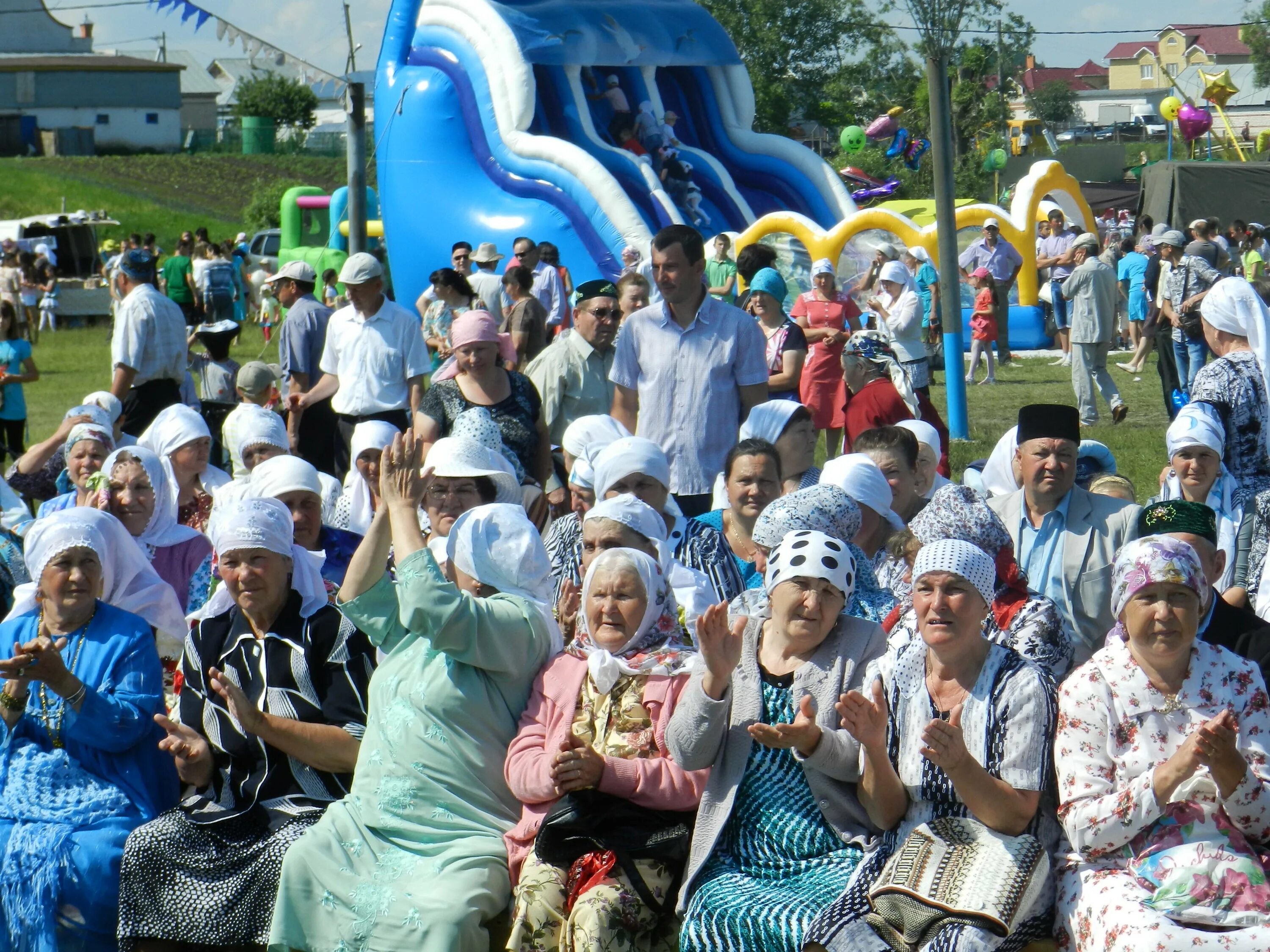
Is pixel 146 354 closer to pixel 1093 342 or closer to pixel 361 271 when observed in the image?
pixel 361 271

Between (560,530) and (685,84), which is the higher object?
(685,84)

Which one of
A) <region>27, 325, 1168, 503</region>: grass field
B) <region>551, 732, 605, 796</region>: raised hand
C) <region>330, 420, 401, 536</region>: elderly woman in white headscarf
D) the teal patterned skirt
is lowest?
<region>27, 325, 1168, 503</region>: grass field

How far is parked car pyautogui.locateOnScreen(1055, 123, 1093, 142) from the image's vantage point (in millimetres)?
52469

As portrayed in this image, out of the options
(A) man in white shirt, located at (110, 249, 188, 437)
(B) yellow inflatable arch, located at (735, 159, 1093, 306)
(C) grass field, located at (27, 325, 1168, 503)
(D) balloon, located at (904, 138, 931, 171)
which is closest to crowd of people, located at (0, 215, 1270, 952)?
(A) man in white shirt, located at (110, 249, 188, 437)

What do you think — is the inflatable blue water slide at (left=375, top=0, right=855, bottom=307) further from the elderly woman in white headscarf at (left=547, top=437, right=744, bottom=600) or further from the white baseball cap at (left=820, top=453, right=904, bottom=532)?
the white baseball cap at (left=820, top=453, right=904, bottom=532)

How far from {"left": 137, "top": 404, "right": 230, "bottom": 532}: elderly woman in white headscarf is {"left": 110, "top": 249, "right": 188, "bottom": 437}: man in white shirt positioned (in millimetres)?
2212

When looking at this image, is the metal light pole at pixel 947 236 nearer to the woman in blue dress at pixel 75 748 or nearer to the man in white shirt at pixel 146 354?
the man in white shirt at pixel 146 354

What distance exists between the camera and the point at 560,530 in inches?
215

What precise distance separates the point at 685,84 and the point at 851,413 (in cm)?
1354

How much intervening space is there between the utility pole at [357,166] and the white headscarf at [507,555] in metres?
7.65

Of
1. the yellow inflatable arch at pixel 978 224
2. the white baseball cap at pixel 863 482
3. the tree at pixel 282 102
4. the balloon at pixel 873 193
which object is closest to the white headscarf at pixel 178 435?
the white baseball cap at pixel 863 482

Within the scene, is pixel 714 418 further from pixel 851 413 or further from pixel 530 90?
pixel 530 90

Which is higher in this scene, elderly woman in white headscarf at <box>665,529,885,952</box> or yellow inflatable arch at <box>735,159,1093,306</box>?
yellow inflatable arch at <box>735,159,1093,306</box>

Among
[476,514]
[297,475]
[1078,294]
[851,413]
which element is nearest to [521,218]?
[1078,294]
